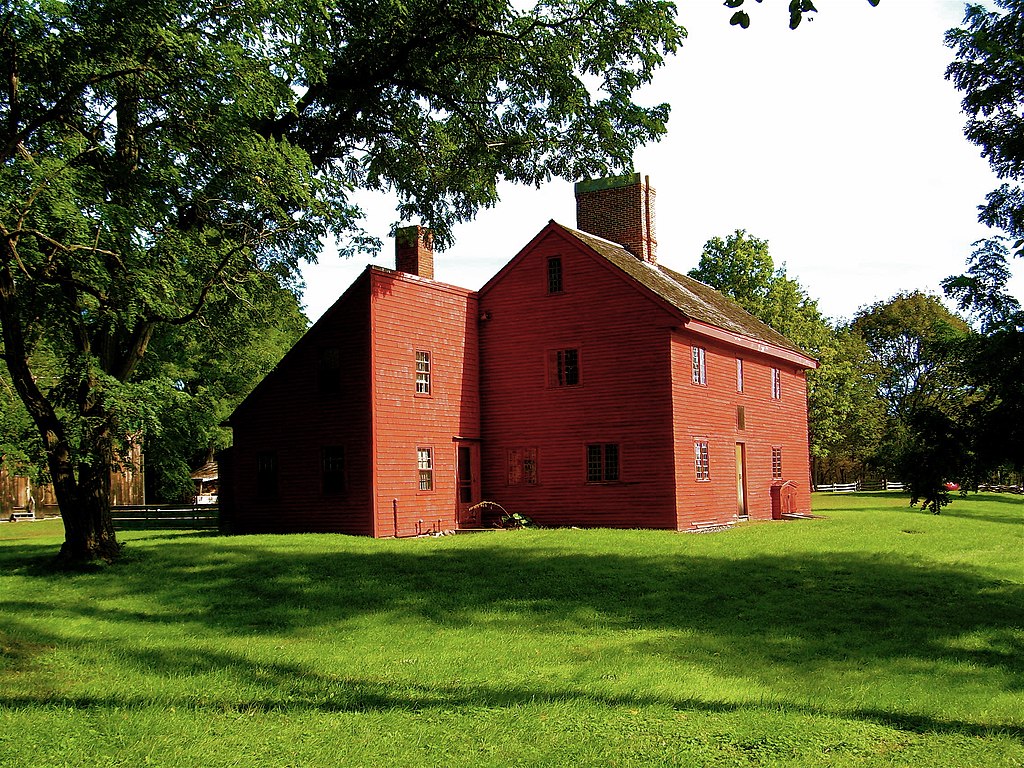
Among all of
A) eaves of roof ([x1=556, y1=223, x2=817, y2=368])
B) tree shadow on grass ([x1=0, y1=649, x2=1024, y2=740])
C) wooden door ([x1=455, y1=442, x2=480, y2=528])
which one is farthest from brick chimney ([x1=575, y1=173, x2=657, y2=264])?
tree shadow on grass ([x1=0, y1=649, x2=1024, y2=740])

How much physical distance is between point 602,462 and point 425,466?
5.47 meters

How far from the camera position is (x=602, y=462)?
1158 inches

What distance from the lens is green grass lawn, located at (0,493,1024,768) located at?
845 centimetres

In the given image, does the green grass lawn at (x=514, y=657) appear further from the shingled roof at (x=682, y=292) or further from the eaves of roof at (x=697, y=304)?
the shingled roof at (x=682, y=292)

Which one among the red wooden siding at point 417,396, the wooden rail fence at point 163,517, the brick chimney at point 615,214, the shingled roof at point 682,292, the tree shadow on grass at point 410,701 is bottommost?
the tree shadow on grass at point 410,701

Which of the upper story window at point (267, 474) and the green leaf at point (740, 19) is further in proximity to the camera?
the upper story window at point (267, 474)

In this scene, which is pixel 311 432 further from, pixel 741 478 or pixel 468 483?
pixel 741 478

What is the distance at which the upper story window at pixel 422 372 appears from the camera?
2920 centimetres

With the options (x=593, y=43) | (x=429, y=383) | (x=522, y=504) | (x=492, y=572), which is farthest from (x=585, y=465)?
(x=593, y=43)

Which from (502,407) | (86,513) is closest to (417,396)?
(502,407)

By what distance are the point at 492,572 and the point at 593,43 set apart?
11907mm

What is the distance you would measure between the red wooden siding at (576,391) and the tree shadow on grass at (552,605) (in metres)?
6.53

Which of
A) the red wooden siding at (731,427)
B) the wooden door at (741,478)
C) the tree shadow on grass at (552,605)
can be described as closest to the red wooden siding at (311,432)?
the tree shadow on grass at (552,605)

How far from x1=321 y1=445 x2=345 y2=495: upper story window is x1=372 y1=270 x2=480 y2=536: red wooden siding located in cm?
148
